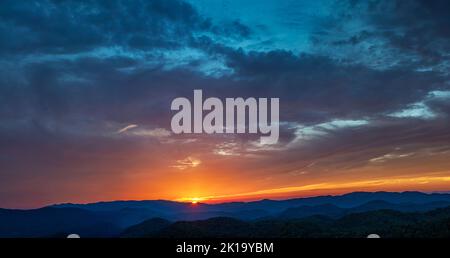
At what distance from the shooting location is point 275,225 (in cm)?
2436

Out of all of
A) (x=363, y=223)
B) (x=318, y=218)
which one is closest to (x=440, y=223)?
(x=363, y=223)

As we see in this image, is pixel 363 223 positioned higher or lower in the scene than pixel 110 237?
lower

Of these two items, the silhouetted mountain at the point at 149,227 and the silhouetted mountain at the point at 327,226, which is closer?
the silhouetted mountain at the point at 327,226

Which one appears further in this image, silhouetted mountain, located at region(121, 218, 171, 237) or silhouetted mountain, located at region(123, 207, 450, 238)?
silhouetted mountain, located at region(121, 218, 171, 237)

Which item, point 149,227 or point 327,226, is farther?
point 149,227

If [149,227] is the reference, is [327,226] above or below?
above
